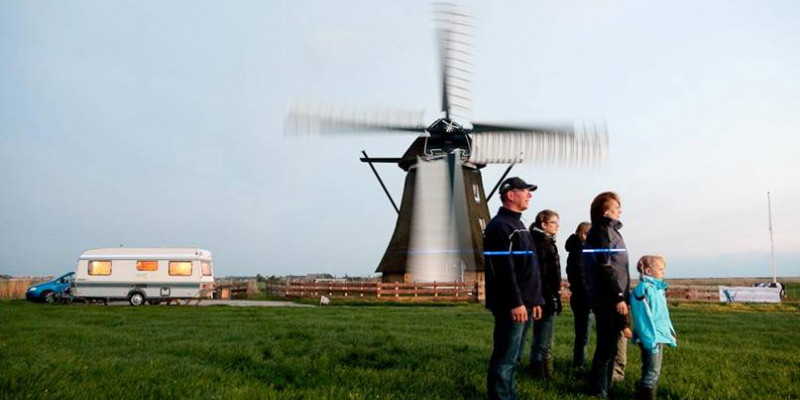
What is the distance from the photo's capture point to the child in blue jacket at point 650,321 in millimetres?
5027

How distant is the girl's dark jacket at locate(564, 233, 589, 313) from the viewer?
6.34 m

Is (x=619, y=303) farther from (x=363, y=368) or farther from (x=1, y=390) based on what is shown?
(x=1, y=390)

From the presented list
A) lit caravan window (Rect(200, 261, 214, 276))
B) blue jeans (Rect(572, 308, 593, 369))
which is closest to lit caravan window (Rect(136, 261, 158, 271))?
lit caravan window (Rect(200, 261, 214, 276))

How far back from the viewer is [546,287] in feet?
20.0

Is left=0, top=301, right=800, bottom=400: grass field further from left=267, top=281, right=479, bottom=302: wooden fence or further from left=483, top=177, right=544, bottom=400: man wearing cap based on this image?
left=267, top=281, right=479, bottom=302: wooden fence

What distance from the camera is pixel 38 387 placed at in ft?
15.9

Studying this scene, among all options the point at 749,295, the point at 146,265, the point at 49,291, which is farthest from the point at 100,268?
the point at 749,295

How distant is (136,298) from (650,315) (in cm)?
2264

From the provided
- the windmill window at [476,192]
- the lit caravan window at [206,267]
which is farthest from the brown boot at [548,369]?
the windmill window at [476,192]

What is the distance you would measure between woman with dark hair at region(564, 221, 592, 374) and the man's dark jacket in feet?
5.44

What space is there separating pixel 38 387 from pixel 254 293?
2893cm

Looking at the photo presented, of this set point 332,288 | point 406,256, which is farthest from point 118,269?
point 406,256

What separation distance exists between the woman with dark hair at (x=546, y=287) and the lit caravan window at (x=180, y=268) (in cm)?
2047

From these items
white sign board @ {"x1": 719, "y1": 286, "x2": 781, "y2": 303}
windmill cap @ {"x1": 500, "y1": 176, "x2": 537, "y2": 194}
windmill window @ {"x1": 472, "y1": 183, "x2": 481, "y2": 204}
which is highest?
windmill window @ {"x1": 472, "y1": 183, "x2": 481, "y2": 204}
